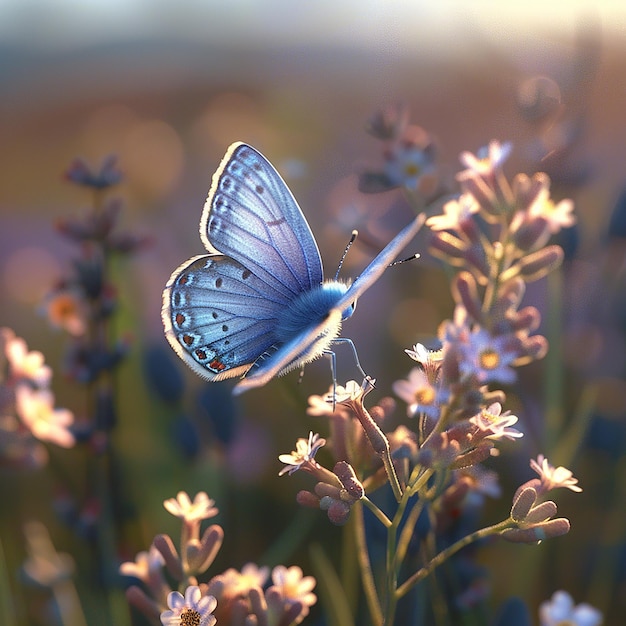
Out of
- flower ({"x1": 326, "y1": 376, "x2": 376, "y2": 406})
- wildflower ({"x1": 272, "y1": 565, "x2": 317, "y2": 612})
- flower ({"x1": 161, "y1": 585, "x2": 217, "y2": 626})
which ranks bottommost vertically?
wildflower ({"x1": 272, "y1": 565, "x2": 317, "y2": 612})

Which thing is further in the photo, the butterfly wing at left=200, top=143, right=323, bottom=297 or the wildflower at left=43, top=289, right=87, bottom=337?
the wildflower at left=43, top=289, right=87, bottom=337

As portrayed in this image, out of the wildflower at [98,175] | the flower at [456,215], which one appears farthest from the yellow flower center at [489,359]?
the wildflower at [98,175]

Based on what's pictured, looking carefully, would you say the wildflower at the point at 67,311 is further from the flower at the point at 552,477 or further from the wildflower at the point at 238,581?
the flower at the point at 552,477

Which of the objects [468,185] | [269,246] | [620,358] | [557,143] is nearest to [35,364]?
[269,246]

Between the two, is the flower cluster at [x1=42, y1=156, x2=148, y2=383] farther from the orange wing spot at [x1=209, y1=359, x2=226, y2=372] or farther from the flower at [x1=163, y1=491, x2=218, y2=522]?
the flower at [x1=163, y1=491, x2=218, y2=522]

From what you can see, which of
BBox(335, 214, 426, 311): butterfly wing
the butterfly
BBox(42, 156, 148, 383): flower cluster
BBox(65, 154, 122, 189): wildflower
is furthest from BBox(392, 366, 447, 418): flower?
BBox(65, 154, 122, 189): wildflower

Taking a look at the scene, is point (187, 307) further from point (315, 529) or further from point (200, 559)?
point (315, 529)

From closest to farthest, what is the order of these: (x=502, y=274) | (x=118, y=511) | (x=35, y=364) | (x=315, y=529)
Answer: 1. (x=502, y=274)
2. (x=35, y=364)
3. (x=118, y=511)
4. (x=315, y=529)
